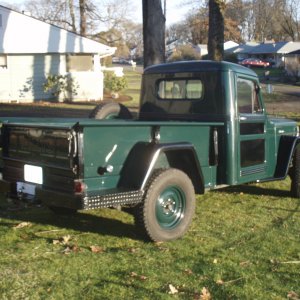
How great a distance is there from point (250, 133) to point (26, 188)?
9.63 feet

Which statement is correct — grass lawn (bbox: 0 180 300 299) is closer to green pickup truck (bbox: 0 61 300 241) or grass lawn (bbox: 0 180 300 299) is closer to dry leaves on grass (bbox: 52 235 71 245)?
dry leaves on grass (bbox: 52 235 71 245)

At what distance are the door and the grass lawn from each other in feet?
1.80

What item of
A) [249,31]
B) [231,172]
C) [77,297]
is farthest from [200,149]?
[249,31]

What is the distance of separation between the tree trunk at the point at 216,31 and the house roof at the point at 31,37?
952 centimetres

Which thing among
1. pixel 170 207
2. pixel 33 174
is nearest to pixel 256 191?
pixel 170 207

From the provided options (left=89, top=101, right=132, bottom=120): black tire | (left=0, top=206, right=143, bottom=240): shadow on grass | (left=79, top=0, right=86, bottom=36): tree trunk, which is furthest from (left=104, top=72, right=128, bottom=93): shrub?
(left=0, top=206, right=143, bottom=240): shadow on grass

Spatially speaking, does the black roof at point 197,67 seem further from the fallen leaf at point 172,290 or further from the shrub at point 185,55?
the shrub at point 185,55

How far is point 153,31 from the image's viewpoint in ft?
45.4

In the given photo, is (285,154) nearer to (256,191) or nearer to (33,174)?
(256,191)

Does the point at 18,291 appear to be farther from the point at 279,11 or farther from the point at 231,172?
the point at 279,11

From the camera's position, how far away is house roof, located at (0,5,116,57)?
917 inches

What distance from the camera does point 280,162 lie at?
7.57 meters

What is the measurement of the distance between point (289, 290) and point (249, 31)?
12132cm

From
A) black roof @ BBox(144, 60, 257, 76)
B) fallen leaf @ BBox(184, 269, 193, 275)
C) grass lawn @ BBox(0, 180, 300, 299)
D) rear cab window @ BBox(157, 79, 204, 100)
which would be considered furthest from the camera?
rear cab window @ BBox(157, 79, 204, 100)
